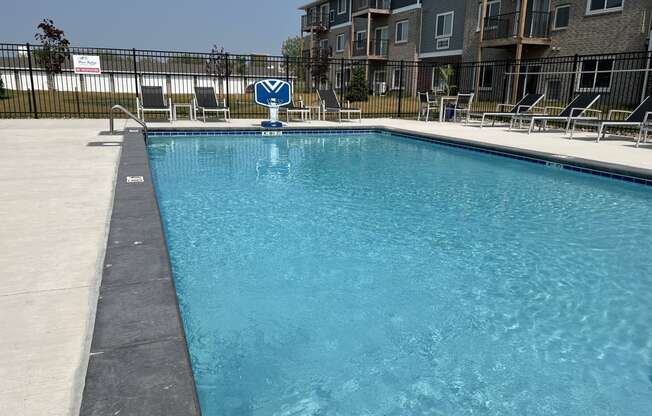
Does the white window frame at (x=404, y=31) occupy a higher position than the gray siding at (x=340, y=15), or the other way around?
the gray siding at (x=340, y=15)

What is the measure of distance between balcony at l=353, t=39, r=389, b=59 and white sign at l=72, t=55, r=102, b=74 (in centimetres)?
2017

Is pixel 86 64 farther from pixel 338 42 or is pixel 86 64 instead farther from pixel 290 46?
pixel 290 46

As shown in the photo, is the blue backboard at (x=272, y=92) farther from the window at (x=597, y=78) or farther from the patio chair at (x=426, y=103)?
the window at (x=597, y=78)

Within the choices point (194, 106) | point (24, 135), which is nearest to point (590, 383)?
point (24, 135)

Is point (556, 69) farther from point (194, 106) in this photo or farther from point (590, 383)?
point (590, 383)

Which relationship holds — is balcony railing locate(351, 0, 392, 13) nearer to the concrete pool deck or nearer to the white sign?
the white sign

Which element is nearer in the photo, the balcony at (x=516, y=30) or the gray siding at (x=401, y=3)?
the balcony at (x=516, y=30)

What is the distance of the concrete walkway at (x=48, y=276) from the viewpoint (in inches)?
64.8

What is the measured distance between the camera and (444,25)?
25.8m

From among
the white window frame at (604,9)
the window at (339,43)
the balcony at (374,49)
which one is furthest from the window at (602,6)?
the window at (339,43)

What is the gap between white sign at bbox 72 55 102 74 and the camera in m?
13.1

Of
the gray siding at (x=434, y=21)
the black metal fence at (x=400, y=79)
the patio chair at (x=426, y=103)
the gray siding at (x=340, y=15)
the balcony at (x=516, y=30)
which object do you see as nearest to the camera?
the black metal fence at (x=400, y=79)

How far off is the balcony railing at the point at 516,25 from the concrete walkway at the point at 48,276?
62.6ft

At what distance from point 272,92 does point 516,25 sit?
43.7 ft
